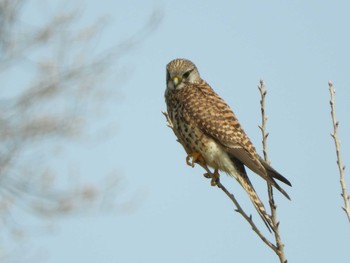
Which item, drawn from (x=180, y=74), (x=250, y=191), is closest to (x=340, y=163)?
(x=250, y=191)

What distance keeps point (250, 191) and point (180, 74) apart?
1.02 m

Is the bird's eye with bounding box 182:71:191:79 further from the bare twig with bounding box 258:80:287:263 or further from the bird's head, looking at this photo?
the bare twig with bounding box 258:80:287:263

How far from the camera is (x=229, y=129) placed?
4609 millimetres

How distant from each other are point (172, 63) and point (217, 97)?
13.7 inches

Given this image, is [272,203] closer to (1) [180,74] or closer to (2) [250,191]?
(2) [250,191]

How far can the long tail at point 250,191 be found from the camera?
12.7ft

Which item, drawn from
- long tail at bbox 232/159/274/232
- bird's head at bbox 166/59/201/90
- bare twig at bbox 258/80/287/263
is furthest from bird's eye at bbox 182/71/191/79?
bare twig at bbox 258/80/287/263

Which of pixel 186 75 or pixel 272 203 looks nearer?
pixel 272 203

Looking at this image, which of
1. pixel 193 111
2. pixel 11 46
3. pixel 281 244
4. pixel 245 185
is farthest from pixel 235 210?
pixel 11 46

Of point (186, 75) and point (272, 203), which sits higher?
point (186, 75)

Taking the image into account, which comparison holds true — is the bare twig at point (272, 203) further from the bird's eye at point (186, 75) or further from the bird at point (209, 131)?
the bird's eye at point (186, 75)

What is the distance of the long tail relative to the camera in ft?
12.7

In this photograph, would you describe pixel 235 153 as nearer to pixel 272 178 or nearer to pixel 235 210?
pixel 272 178

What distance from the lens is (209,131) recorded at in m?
4.56
